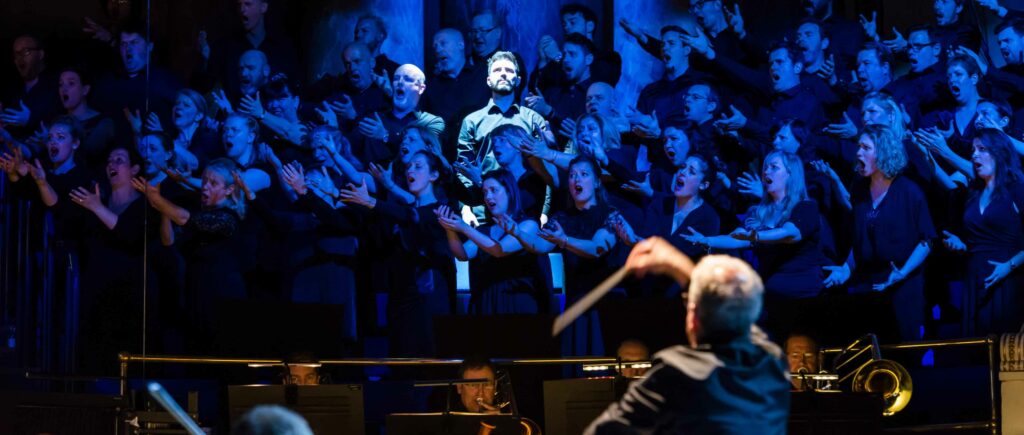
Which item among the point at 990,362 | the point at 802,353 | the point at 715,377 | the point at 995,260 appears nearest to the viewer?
the point at 715,377

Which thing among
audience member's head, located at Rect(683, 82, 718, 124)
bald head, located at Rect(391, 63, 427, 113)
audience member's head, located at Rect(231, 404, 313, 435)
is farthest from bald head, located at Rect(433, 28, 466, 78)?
audience member's head, located at Rect(231, 404, 313, 435)

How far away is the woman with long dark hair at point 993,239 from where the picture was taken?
8.64m

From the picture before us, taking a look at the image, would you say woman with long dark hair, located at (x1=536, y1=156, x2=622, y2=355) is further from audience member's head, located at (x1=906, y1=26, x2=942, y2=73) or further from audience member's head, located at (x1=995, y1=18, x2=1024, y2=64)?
audience member's head, located at (x1=995, y1=18, x2=1024, y2=64)

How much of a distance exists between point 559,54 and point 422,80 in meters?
A: 0.95

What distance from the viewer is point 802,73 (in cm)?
893

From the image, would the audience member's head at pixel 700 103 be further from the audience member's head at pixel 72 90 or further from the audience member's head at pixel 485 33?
the audience member's head at pixel 72 90

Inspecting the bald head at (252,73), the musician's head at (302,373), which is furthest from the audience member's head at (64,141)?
the musician's head at (302,373)

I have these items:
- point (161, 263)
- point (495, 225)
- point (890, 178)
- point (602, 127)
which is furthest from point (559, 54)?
point (161, 263)

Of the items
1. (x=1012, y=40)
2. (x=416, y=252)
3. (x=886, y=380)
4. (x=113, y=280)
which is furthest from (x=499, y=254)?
(x=1012, y=40)

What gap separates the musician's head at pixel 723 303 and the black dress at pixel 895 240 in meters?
6.30

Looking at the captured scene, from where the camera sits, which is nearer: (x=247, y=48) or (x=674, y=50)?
(x=247, y=48)

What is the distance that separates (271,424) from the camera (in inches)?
91.0

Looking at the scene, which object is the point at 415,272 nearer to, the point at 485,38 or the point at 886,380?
the point at 485,38

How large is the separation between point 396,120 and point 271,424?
261 inches
